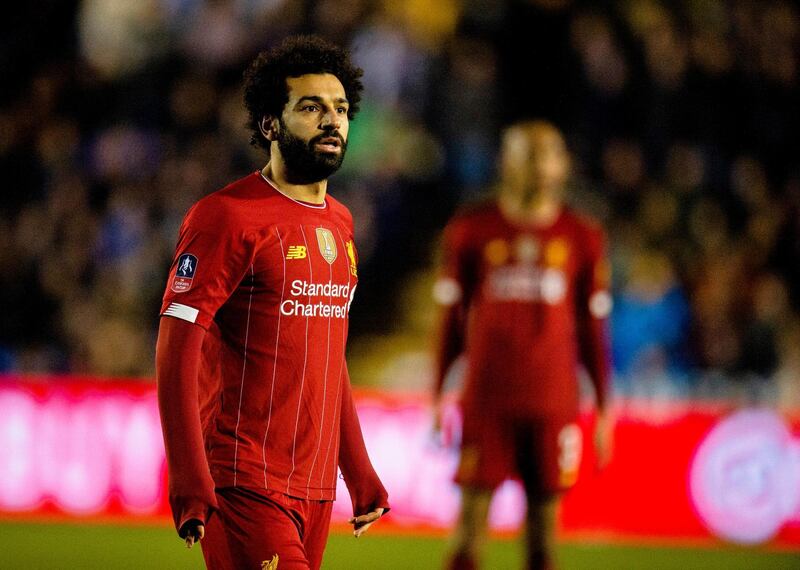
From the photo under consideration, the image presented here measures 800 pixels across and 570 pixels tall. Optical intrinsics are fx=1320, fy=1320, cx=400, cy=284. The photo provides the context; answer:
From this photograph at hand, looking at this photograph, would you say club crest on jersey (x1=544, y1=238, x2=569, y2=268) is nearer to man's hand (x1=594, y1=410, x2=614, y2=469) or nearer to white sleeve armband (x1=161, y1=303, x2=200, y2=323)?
man's hand (x1=594, y1=410, x2=614, y2=469)

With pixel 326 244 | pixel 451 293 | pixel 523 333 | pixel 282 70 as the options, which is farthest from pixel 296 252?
pixel 451 293

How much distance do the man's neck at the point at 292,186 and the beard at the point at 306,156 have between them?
0.03 metres

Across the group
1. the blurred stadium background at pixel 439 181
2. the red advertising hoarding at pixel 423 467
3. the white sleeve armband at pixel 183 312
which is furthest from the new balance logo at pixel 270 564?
the red advertising hoarding at pixel 423 467

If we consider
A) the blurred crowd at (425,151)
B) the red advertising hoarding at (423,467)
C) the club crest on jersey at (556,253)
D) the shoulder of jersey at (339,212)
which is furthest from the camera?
the blurred crowd at (425,151)

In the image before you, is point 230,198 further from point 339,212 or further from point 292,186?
point 339,212

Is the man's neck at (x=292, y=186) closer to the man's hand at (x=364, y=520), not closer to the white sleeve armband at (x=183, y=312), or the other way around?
the white sleeve armband at (x=183, y=312)

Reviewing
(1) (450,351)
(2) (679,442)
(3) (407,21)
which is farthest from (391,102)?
(1) (450,351)

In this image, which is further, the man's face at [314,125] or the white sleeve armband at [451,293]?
the white sleeve armband at [451,293]

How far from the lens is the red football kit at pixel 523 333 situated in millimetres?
5613

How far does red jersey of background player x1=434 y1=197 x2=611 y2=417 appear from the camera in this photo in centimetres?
562

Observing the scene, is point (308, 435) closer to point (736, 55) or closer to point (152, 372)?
point (152, 372)

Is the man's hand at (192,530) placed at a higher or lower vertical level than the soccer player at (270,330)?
lower

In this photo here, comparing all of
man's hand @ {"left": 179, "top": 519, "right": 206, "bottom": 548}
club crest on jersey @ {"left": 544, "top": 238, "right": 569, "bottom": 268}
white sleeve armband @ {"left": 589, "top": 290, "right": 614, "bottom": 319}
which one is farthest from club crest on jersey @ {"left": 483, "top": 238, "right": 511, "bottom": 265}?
man's hand @ {"left": 179, "top": 519, "right": 206, "bottom": 548}

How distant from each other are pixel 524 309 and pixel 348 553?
3.53 meters
